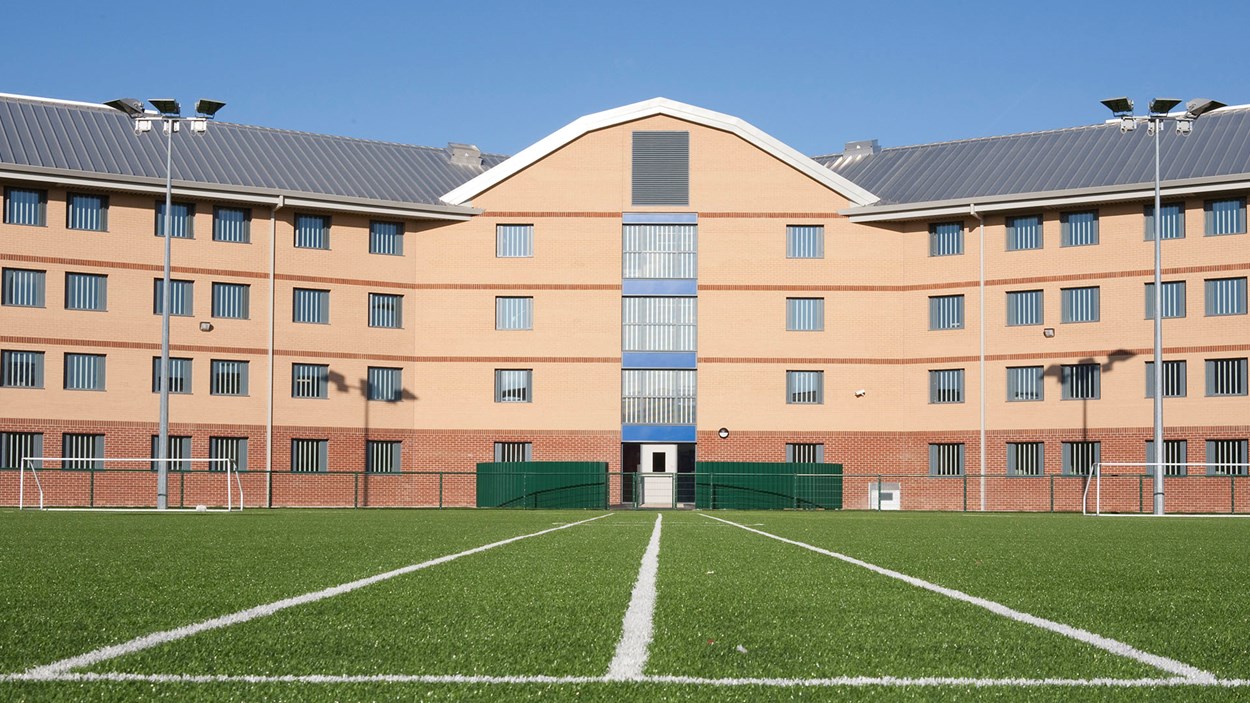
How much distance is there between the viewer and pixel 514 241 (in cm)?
4850

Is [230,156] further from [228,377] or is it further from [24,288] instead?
[24,288]

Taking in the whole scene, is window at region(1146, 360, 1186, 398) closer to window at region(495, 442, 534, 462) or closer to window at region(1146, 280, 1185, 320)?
window at region(1146, 280, 1185, 320)

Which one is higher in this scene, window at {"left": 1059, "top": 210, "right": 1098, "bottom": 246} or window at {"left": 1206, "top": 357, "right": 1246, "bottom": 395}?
window at {"left": 1059, "top": 210, "right": 1098, "bottom": 246}

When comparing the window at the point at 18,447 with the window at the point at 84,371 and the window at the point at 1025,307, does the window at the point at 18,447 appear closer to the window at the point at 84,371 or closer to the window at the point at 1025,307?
the window at the point at 84,371

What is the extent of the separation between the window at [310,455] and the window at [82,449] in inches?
247

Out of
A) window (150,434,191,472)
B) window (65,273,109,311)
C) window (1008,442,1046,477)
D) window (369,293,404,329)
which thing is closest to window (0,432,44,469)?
window (150,434,191,472)

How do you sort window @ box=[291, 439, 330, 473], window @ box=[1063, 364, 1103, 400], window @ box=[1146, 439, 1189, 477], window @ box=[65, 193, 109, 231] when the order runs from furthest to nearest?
window @ box=[291, 439, 330, 473] < window @ box=[1063, 364, 1103, 400] < window @ box=[1146, 439, 1189, 477] < window @ box=[65, 193, 109, 231]

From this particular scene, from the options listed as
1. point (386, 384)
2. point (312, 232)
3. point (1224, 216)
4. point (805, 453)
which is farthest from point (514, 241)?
point (1224, 216)

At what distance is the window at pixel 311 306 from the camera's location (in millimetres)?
46688

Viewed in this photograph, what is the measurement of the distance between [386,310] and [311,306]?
2.65 m

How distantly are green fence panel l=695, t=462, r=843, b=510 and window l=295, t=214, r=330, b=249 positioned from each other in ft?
50.9

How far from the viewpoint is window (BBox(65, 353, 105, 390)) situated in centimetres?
4372

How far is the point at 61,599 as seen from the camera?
7473 millimetres

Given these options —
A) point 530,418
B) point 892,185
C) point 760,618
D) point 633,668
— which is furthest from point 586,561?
point 892,185
